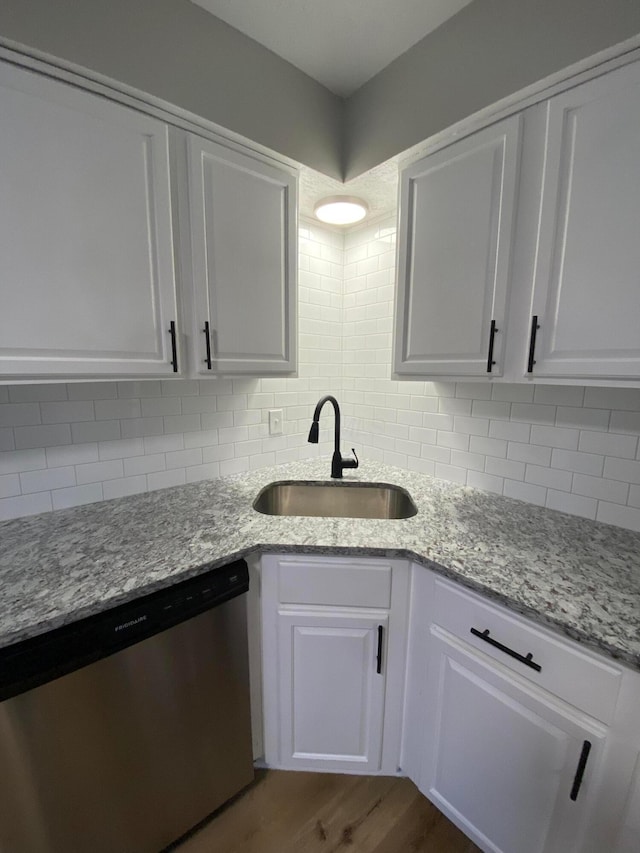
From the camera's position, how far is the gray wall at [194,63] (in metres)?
0.91

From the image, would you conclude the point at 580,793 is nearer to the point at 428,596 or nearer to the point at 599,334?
the point at 428,596

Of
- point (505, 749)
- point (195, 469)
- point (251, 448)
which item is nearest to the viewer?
point (505, 749)

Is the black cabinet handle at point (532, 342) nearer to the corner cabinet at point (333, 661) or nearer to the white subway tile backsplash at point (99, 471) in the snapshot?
the corner cabinet at point (333, 661)

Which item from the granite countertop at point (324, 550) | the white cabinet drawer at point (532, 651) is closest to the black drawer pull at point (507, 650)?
the white cabinet drawer at point (532, 651)

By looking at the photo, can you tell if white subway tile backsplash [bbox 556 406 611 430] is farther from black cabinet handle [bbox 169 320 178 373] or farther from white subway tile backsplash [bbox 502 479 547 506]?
black cabinet handle [bbox 169 320 178 373]

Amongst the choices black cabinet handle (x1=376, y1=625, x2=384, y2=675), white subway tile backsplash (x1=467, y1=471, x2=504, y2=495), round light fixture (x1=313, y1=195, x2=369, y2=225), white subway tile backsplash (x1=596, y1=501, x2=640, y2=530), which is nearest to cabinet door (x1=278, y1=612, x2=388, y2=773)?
black cabinet handle (x1=376, y1=625, x2=384, y2=675)

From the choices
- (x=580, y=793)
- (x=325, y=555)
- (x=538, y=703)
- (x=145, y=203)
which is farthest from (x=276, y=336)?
(x=580, y=793)

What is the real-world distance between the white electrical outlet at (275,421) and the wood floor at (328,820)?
1.38 metres

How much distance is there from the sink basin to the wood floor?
0.97m

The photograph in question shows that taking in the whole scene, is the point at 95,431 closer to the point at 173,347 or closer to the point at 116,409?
the point at 116,409

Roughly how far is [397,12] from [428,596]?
5.99 feet

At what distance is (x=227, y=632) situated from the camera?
1082mm

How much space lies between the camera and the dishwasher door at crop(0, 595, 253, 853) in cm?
81

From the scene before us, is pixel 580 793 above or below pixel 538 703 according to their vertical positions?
below
